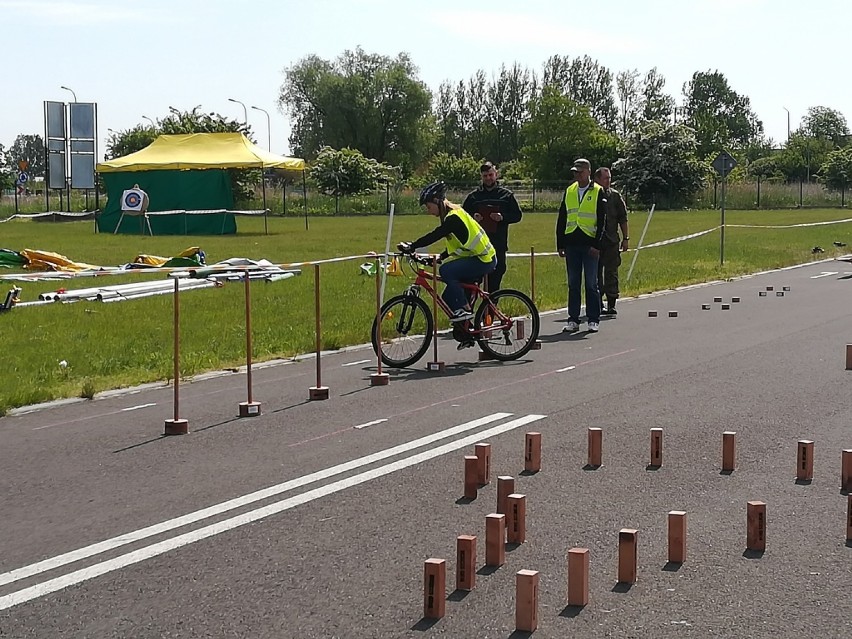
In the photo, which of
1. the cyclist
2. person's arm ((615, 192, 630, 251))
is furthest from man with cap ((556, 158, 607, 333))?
the cyclist

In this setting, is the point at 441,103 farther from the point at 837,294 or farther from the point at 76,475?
the point at 76,475

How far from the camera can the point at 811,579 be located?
539 cm

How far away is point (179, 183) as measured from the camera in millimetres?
47312

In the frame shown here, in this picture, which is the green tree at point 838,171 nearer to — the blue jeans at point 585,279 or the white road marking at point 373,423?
the blue jeans at point 585,279

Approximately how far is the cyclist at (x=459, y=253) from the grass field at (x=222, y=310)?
181 cm

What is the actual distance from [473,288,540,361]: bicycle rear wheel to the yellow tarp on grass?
1199 inches

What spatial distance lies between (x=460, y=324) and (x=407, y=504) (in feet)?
20.4

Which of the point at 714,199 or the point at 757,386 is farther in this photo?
the point at 714,199

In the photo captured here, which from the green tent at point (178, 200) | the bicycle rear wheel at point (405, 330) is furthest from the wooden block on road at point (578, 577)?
the green tent at point (178, 200)

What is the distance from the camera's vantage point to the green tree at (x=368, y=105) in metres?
114

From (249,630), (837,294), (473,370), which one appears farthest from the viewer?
(837,294)

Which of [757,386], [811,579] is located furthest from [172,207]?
[811,579]

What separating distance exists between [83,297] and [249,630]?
14969 millimetres

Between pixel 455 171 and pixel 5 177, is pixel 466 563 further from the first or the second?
pixel 5 177
